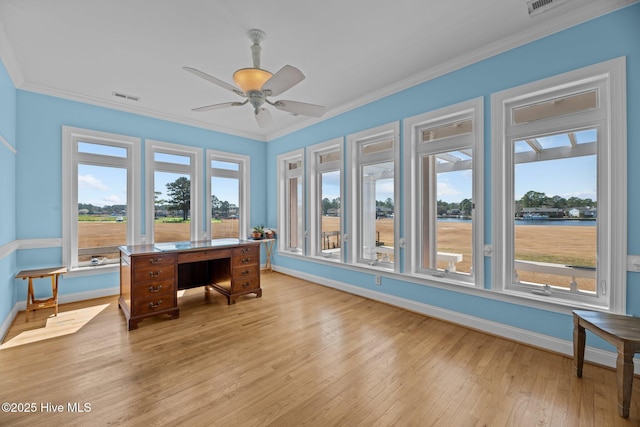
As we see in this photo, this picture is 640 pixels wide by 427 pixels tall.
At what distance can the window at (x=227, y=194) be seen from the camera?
17.4ft

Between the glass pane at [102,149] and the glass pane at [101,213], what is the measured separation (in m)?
0.22

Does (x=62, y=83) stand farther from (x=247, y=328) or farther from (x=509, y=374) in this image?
(x=509, y=374)

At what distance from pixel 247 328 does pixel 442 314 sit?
225 cm

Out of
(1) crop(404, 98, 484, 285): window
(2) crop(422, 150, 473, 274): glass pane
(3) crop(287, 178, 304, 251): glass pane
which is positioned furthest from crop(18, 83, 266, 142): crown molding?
(2) crop(422, 150, 473, 274): glass pane

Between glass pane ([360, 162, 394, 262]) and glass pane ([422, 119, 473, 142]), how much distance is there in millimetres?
633

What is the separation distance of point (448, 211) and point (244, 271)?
2888 mm

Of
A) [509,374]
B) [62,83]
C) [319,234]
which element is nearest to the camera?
[509,374]

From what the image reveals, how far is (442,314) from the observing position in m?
3.15

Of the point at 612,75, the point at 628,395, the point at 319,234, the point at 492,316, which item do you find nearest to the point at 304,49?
the point at 612,75

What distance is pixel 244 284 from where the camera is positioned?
388 cm

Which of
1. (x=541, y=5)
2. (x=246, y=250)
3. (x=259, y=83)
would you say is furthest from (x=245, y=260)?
A: (x=541, y=5)

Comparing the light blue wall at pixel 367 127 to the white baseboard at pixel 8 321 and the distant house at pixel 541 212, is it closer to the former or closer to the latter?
the white baseboard at pixel 8 321

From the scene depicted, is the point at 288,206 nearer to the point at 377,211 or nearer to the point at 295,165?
the point at 295,165

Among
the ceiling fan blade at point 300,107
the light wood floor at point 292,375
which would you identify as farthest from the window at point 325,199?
the light wood floor at point 292,375
